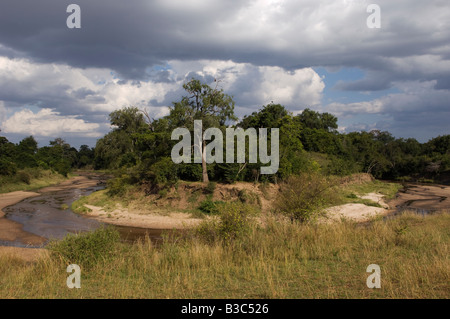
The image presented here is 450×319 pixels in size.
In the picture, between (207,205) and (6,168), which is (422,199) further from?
(6,168)

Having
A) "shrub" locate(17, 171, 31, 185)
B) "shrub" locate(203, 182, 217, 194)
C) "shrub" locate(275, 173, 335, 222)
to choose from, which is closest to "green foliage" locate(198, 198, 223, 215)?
"shrub" locate(203, 182, 217, 194)

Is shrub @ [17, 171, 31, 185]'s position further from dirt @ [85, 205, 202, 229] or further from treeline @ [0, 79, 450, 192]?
dirt @ [85, 205, 202, 229]

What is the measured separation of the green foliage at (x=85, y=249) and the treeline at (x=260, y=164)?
21172 mm

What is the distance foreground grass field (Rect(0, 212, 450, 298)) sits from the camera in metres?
7.16

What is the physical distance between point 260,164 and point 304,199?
16.3m

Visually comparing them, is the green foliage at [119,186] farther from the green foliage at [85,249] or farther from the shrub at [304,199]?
the green foliage at [85,249]

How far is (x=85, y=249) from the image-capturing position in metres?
10.2

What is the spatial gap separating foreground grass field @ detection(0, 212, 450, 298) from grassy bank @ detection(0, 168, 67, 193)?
139 feet

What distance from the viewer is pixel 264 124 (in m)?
51.0
